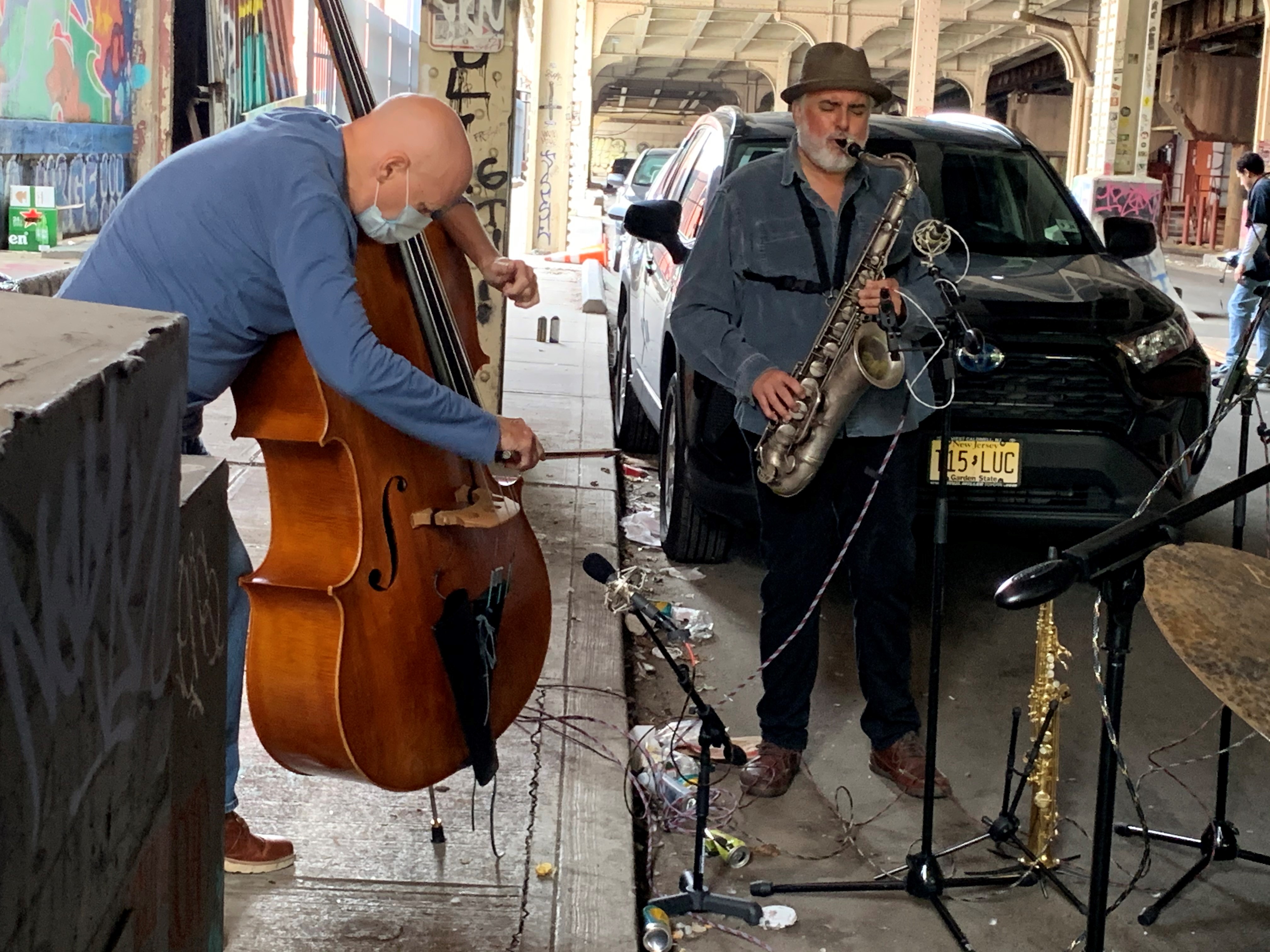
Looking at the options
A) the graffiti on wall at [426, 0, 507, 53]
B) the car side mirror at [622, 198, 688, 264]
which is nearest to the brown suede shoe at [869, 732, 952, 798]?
the car side mirror at [622, 198, 688, 264]

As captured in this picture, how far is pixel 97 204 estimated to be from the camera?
8.10 meters

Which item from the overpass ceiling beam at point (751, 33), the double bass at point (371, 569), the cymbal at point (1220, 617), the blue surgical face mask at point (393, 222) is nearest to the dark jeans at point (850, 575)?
the double bass at point (371, 569)

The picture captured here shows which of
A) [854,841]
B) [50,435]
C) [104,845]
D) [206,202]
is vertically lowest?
[854,841]

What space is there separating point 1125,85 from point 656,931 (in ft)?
66.8

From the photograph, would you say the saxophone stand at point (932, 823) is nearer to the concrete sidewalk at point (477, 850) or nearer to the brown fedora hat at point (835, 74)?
the concrete sidewalk at point (477, 850)

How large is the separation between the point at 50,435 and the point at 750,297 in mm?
3044

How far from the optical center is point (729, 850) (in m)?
3.75

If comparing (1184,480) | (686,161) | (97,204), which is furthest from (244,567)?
(97,204)

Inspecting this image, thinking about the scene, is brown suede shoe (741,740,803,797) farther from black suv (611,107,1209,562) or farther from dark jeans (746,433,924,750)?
black suv (611,107,1209,562)

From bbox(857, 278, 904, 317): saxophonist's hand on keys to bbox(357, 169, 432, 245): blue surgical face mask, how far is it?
4.09ft

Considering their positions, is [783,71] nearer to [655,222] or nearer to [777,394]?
[655,222]

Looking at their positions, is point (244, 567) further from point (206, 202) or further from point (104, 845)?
point (104, 845)

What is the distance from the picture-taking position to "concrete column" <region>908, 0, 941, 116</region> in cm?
2291

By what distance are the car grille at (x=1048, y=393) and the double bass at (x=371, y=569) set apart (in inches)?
101
